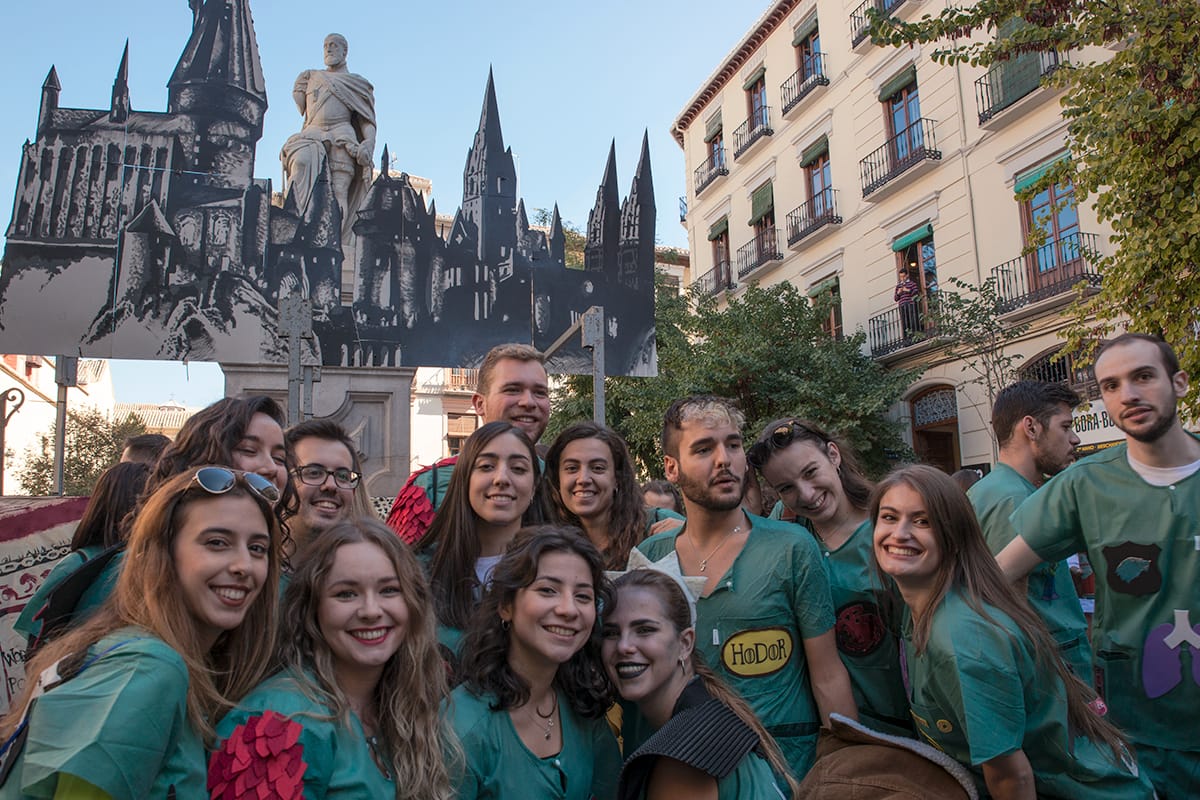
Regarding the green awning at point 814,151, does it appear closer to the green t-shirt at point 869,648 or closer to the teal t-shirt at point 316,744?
the green t-shirt at point 869,648

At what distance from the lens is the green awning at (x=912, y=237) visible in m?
17.1

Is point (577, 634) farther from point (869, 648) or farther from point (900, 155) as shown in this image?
point (900, 155)

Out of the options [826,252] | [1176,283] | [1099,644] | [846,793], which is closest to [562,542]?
[846,793]

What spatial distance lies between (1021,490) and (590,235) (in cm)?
820

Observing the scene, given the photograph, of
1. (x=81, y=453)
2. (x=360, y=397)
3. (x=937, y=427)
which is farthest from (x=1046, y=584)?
(x=81, y=453)

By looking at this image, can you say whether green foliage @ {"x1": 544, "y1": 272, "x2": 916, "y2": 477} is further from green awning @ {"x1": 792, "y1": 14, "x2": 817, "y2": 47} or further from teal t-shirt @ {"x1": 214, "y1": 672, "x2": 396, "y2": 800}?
teal t-shirt @ {"x1": 214, "y1": 672, "x2": 396, "y2": 800}

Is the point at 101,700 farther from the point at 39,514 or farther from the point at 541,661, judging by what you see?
the point at 39,514

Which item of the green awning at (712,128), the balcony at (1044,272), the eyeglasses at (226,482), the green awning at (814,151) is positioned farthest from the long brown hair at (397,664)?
the green awning at (712,128)

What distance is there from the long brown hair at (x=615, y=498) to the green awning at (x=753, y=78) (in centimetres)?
2105

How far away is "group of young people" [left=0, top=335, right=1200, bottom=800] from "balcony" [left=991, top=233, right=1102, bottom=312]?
39.9ft

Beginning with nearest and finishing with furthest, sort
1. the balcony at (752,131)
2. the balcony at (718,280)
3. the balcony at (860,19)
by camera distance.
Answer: the balcony at (860,19) < the balcony at (752,131) < the balcony at (718,280)

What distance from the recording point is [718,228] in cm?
2439

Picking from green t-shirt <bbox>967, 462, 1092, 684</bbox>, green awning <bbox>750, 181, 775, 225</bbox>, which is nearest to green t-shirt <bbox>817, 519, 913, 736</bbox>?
green t-shirt <bbox>967, 462, 1092, 684</bbox>

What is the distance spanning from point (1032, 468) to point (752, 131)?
2022cm
